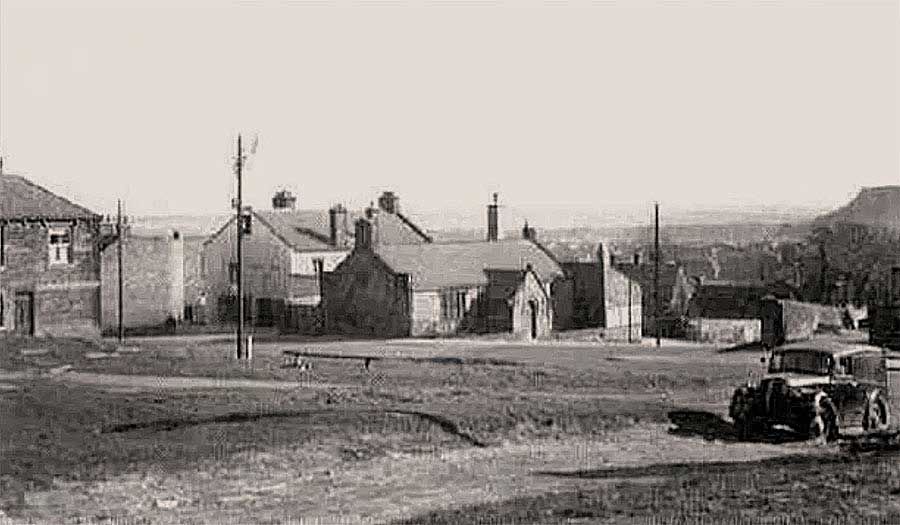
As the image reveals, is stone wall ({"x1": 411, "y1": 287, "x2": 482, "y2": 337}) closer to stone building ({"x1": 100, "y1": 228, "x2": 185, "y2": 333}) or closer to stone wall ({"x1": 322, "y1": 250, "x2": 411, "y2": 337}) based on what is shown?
stone wall ({"x1": 322, "y1": 250, "x2": 411, "y2": 337})

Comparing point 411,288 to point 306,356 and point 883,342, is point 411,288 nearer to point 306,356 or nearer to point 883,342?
point 306,356

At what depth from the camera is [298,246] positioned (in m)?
79.8

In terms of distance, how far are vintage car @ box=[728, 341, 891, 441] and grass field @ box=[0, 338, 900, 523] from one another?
2.19 feet

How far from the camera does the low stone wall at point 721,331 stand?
66.6m

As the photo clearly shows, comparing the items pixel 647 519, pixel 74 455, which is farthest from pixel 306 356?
pixel 647 519

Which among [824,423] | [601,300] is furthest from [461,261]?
[824,423]

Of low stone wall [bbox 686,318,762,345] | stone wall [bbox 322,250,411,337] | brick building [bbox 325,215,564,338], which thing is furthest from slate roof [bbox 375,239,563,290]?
low stone wall [bbox 686,318,762,345]

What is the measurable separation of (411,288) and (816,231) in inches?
1759

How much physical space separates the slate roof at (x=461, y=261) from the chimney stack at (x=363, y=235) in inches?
21.7

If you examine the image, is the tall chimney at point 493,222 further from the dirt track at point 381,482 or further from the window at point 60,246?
the dirt track at point 381,482

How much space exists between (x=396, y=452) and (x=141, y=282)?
45.8 metres

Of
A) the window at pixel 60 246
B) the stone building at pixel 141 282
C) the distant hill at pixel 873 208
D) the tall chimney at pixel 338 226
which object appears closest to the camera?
the window at pixel 60 246

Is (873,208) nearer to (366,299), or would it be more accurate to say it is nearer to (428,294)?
(428,294)

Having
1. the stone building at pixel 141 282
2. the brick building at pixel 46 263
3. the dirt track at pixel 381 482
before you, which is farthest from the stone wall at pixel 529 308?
the dirt track at pixel 381 482
